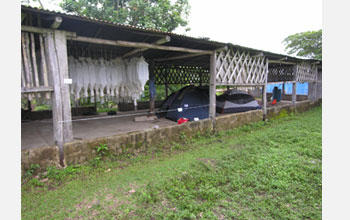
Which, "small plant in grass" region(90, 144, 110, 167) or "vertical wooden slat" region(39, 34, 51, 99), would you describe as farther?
"small plant in grass" region(90, 144, 110, 167)

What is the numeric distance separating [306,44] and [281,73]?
9.54 m

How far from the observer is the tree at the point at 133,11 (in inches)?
403

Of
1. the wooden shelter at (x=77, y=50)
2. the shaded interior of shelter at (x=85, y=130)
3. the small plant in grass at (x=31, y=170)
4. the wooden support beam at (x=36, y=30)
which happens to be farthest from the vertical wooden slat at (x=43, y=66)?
the small plant in grass at (x=31, y=170)

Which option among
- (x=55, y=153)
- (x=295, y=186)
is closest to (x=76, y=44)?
(x=55, y=153)

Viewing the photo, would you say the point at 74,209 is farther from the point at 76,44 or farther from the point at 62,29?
the point at 76,44

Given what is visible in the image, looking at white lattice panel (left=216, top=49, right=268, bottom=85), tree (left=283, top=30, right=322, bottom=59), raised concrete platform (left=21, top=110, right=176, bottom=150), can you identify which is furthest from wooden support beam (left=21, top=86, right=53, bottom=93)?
tree (left=283, top=30, right=322, bottom=59)

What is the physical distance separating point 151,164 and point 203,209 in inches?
67.4

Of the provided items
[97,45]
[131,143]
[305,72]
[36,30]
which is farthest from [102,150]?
[305,72]

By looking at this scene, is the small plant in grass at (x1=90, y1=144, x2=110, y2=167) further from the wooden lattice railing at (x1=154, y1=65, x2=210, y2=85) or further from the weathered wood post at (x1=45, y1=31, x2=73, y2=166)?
the wooden lattice railing at (x1=154, y1=65, x2=210, y2=85)

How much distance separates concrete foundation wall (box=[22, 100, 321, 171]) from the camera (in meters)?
3.42

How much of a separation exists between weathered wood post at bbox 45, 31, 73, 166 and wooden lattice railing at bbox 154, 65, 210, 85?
5.38 metres

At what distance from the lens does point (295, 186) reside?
10.2 feet

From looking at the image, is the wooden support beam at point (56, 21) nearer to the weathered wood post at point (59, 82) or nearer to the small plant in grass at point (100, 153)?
the weathered wood post at point (59, 82)

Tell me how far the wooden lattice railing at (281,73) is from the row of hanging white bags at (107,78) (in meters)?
8.69
